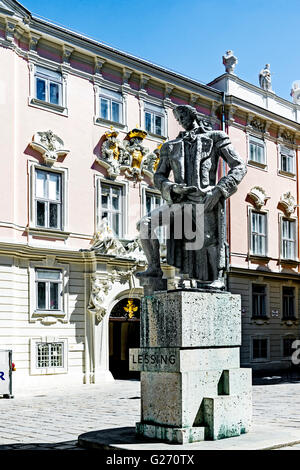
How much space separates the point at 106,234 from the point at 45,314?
347 centimetres

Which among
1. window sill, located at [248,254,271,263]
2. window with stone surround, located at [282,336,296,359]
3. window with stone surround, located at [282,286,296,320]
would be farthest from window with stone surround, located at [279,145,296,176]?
window with stone surround, located at [282,336,296,359]

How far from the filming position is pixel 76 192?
20938 millimetres

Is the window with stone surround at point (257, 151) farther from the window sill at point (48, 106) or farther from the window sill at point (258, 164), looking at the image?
the window sill at point (48, 106)

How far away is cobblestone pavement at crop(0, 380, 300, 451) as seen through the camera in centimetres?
884

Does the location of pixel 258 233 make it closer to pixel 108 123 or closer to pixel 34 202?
pixel 108 123

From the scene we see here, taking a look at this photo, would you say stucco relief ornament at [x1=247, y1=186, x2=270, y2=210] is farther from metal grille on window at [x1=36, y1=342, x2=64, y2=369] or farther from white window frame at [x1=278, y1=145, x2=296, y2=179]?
metal grille on window at [x1=36, y1=342, x2=64, y2=369]

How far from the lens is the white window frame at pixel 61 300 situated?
19.2m

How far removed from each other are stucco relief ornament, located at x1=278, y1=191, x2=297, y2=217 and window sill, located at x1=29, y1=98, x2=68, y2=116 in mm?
12174

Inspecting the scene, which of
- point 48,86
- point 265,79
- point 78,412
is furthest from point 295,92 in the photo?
point 78,412

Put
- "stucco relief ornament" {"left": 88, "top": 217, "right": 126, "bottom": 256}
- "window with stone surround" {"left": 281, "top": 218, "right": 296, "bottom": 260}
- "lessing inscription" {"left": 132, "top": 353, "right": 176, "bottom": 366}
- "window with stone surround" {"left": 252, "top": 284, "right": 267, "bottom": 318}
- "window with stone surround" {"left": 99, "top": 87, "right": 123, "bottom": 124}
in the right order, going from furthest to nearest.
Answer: "window with stone surround" {"left": 281, "top": 218, "right": 296, "bottom": 260}
"window with stone surround" {"left": 252, "top": 284, "right": 267, "bottom": 318}
"window with stone surround" {"left": 99, "top": 87, "right": 123, "bottom": 124}
"stucco relief ornament" {"left": 88, "top": 217, "right": 126, "bottom": 256}
"lessing inscription" {"left": 132, "top": 353, "right": 176, "bottom": 366}

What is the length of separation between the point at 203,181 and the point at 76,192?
13375 millimetres

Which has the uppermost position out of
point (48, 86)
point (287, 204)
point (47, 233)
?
point (48, 86)
